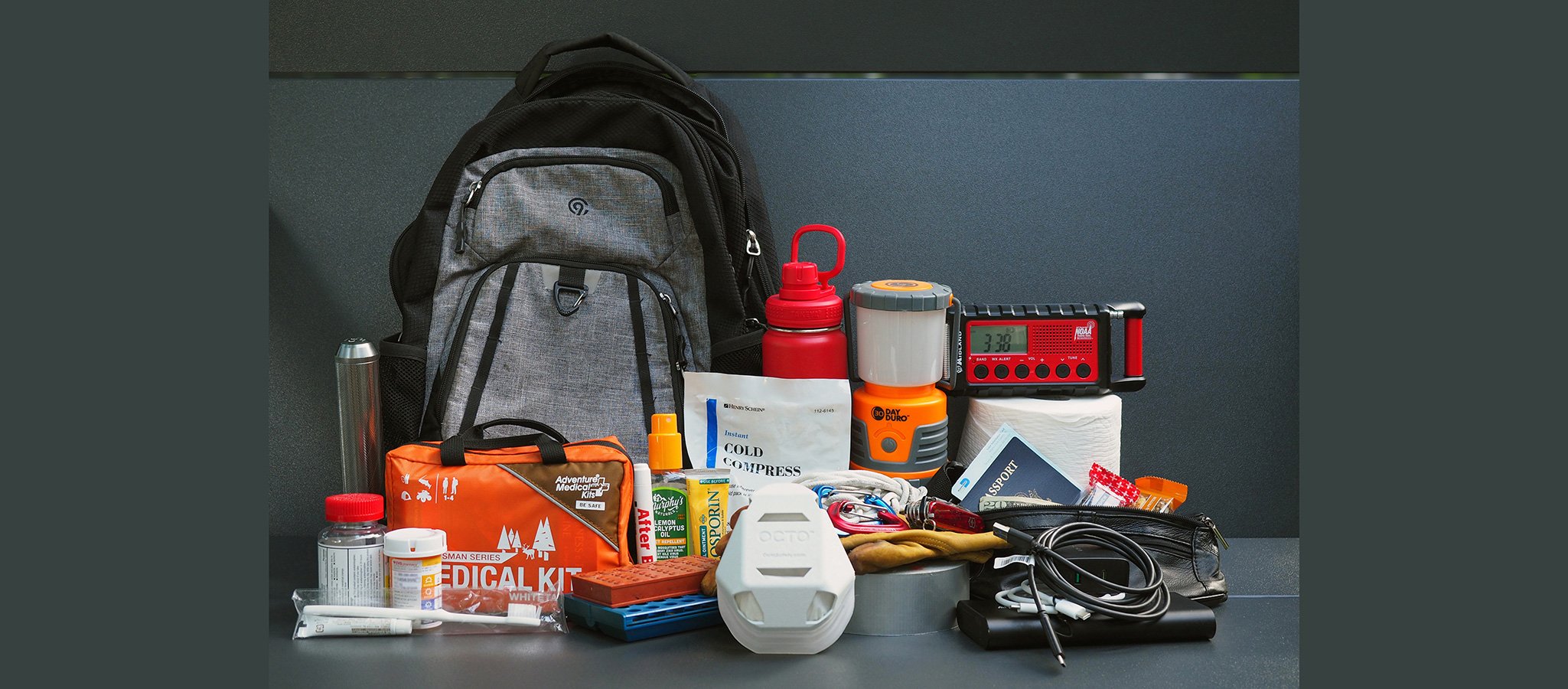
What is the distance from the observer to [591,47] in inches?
49.8

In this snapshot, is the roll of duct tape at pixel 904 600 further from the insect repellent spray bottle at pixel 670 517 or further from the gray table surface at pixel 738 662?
the insect repellent spray bottle at pixel 670 517

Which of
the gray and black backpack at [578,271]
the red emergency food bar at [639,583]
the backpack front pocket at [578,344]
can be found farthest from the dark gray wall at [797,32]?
the red emergency food bar at [639,583]

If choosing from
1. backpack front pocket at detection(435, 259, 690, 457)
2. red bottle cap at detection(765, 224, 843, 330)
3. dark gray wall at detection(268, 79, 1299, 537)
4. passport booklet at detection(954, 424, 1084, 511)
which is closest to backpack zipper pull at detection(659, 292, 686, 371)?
backpack front pocket at detection(435, 259, 690, 457)

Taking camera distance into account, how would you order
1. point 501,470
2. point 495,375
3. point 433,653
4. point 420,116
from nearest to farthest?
point 433,653
point 501,470
point 495,375
point 420,116

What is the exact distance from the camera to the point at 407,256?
1.22m

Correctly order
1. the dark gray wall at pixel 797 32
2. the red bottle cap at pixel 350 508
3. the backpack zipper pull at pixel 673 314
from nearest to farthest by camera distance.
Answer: the red bottle cap at pixel 350 508 → the backpack zipper pull at pixel 673 314 → the dark gray wall at pixel 797 32

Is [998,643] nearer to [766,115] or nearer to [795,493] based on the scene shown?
[795,493]

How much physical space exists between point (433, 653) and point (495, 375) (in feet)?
1.22

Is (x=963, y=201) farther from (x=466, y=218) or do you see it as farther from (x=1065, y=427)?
(x=466, y=218)

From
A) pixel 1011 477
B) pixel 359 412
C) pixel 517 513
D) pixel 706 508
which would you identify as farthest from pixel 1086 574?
pixel 359 412

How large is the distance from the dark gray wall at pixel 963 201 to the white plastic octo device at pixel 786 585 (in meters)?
0.54

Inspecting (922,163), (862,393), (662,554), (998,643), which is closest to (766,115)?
(922,163)

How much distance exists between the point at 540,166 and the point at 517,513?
16.4 inches

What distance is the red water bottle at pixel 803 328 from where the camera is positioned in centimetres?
117
